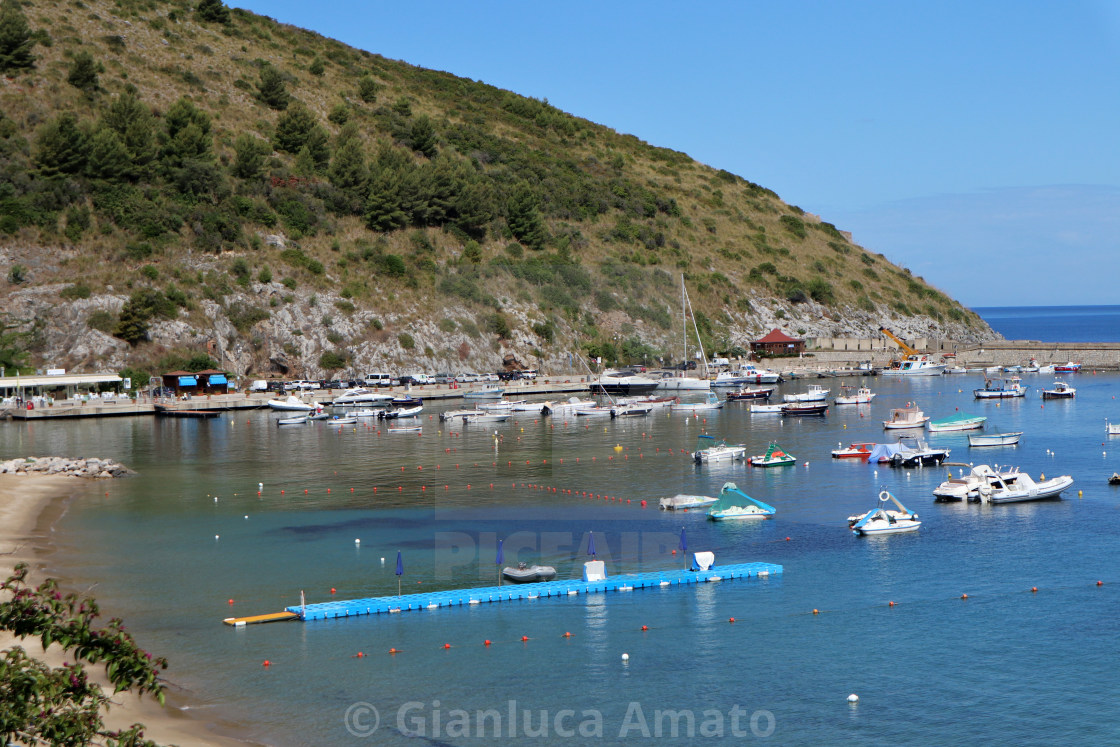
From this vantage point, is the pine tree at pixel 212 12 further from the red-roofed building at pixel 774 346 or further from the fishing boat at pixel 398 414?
the fishing boat at pixel 398 414

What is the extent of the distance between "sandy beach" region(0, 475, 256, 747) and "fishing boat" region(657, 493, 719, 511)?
80.9 feet

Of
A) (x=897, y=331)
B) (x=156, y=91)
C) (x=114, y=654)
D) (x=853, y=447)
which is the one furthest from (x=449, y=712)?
(x=897, y=331)

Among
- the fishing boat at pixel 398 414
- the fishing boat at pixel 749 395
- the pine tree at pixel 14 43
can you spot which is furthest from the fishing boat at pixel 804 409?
the pine tree at pixel 14 43

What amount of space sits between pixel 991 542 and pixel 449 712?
82.6ft

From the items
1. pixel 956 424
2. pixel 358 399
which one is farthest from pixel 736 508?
pixel 358 399

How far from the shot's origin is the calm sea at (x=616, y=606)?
77.4 ft

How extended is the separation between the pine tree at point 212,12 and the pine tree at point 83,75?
121 feet

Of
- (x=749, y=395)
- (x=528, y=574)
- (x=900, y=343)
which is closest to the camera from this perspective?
(x=528, y=574)

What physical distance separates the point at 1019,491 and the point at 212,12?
479ft

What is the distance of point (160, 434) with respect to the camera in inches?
3024

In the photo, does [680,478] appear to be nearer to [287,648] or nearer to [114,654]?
[287,648]

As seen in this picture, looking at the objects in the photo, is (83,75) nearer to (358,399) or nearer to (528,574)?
(358,399)

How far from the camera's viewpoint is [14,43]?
120 metres

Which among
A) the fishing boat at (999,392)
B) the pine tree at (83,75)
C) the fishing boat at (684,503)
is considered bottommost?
the fishing boat at (684,503)
